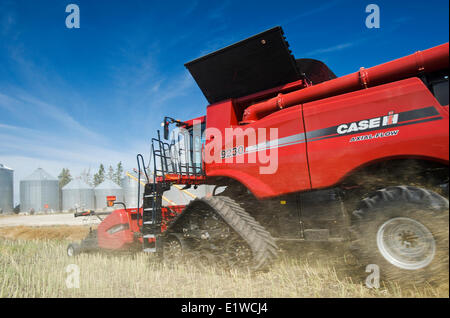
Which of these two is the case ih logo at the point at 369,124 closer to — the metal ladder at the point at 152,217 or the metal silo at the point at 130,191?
the metal ladder at the point at 152,217

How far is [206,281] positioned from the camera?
404cm

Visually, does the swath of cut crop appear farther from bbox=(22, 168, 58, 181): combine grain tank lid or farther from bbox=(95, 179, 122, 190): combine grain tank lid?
bbox=(22, 168, 58, 181): combine grain tank lid

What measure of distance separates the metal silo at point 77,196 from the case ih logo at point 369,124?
3684cm

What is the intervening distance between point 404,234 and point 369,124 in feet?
4.12

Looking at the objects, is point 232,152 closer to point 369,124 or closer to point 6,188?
point 369,124

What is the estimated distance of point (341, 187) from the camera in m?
3.72

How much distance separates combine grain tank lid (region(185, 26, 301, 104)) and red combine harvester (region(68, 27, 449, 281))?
18 mm

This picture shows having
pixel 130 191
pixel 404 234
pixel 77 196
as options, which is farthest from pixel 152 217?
pixel 77 196

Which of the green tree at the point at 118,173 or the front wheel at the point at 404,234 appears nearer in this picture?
the front wheel at the point at 404,234

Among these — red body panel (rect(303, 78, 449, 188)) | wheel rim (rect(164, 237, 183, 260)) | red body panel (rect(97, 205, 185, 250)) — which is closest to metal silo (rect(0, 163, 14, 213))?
red body panel (rect(97, 205, 185, 250))

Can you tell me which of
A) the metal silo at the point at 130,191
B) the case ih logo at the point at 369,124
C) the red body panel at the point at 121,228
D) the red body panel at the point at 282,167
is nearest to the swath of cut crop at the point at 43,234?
the red body panel at the point at 121,228

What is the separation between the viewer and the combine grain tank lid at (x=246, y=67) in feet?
15.0

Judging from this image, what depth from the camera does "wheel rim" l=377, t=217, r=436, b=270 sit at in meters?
2.74

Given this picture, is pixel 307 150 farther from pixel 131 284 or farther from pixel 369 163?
pixel 131 284
